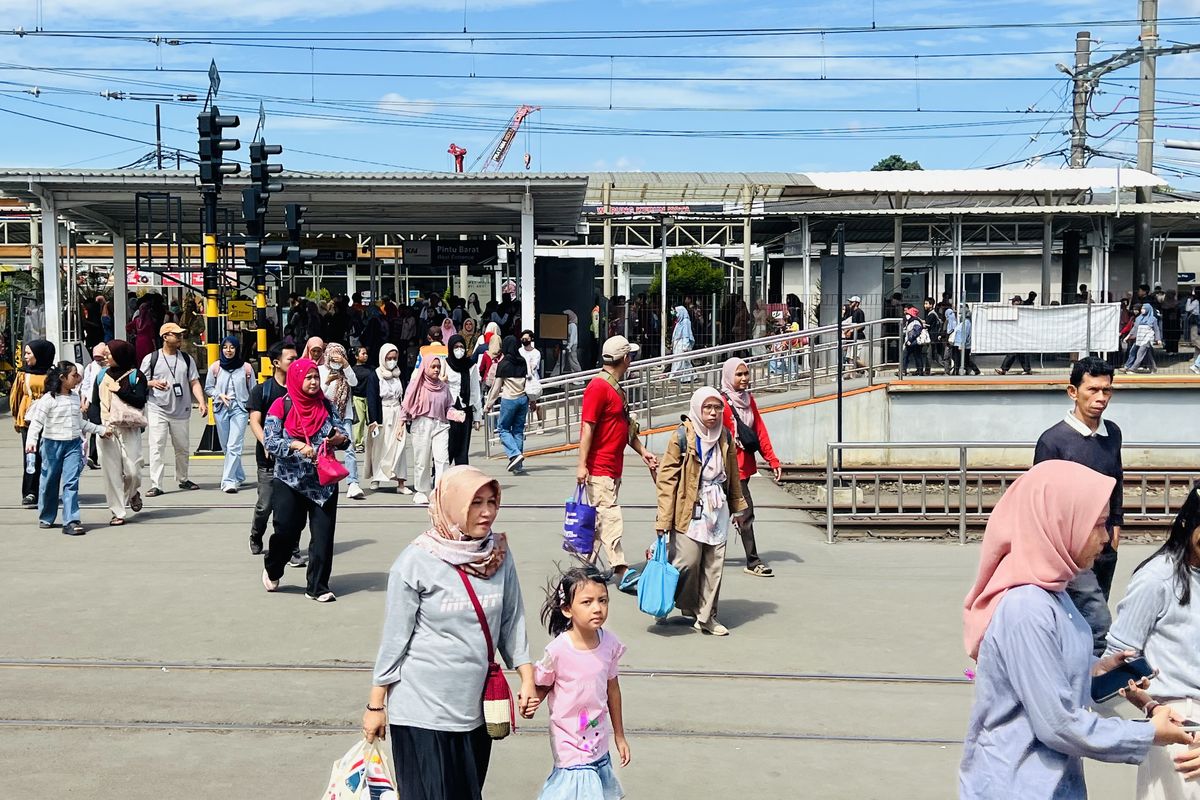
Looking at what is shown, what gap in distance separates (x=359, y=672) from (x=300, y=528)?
6.54 feet

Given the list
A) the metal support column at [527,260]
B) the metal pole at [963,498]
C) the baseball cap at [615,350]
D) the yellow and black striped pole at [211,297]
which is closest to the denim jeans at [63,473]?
the yellow and black striped pole at [211,297]

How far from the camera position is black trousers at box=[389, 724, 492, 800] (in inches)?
174

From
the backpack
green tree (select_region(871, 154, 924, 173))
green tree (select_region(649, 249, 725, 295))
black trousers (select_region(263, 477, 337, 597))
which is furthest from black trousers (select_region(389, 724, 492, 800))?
green tree (select_region(871, 154, 924, 173))

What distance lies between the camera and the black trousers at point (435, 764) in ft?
14.5

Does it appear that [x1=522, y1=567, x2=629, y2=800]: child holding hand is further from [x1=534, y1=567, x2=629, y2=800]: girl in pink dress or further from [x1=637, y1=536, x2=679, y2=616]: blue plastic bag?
[x1=637, y1=536, x2=679, y2=616]: blue plastic bag

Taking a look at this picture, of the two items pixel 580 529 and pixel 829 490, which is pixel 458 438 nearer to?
pixel 829 490

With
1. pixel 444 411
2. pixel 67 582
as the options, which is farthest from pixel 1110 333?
pixel 67 582

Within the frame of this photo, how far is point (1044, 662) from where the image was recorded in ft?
11.4

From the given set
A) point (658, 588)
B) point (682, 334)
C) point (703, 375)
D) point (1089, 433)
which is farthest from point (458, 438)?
point (682, 334)

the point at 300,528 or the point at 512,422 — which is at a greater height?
the point at 512,422

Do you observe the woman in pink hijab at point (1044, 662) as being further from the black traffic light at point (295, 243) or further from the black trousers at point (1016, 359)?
the black trousers at point (1016, 359)

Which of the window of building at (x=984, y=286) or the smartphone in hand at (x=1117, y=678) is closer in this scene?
the smartphone in hand at (x=1117, y=678)

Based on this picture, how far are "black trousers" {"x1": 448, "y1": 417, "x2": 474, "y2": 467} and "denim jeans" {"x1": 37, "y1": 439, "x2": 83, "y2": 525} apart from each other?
3.69 meters

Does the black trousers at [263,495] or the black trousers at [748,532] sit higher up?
the black trousers at [263,495]
